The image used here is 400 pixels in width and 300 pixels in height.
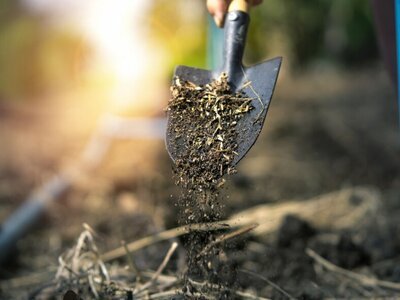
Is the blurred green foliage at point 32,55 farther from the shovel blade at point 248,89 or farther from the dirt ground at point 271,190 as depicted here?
the shovel blade at point 248,89

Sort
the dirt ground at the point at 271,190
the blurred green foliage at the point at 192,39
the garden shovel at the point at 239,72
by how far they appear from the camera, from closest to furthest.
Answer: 1. the garden shovel at the point at 239,72
2. the dirt ground at the point at 271,190
3. the blurred green foliage at the point at 192,39

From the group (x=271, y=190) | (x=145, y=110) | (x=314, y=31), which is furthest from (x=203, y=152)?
(x=314, y=31)

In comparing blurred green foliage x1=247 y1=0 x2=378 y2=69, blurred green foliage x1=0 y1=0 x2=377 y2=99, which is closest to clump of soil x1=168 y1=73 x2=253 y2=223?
blurred green foliage x1=0 y1=0 x2=377 y2=99

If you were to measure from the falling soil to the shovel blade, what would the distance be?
1cm

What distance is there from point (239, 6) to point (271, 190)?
1.87 m

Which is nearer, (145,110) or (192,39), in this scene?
(145,110)

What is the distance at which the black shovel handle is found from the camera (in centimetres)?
223

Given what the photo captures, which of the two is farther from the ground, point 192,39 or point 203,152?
point 192,39

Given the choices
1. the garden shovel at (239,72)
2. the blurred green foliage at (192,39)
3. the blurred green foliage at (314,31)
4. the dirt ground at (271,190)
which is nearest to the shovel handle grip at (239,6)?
the garden shovel at (239,72)

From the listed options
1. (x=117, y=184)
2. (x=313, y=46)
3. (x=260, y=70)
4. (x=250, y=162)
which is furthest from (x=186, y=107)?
(x=313, y=46)

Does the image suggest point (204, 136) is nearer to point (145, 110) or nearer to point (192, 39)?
point (145, 110)

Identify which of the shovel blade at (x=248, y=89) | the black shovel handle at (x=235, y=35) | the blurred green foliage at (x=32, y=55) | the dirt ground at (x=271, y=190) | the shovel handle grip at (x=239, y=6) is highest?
the blurred green foliage at (x=32, y=55)

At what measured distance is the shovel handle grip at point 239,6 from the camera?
2244mm

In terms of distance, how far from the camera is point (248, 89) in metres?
2.17
